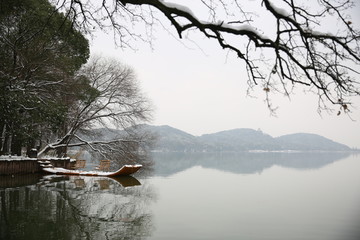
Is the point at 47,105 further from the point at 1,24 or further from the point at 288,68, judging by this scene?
the point at 288,68

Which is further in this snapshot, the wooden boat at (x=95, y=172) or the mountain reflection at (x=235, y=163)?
the mountain reflection at (x=235, y=163)

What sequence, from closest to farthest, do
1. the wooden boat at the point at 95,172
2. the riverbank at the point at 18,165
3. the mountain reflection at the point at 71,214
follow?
the mountain reflection at the point at 71,214 → the riverbank at the point at 18,165 → the wooden boat at the point at 95,172

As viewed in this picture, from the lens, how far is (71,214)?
7660mm

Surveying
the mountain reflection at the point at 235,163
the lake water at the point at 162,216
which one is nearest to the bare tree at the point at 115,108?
the mountain reflection at the point at 235,163

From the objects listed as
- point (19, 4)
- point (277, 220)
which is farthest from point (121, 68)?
point (277, 220)

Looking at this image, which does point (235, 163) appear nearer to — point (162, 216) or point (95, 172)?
point (95, 172)

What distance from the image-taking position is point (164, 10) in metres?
4.88

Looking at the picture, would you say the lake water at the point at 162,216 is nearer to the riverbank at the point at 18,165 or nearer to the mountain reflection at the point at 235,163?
the riverbank at the point at 18,165

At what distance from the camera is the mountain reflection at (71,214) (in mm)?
6012

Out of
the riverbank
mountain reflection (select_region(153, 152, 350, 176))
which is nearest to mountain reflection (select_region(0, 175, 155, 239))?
the riverbank

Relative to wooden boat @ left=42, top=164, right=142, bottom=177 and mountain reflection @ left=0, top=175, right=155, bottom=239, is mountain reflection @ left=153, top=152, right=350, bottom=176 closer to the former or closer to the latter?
wooden boat @ left=42, top=164, right=142, bottom=177

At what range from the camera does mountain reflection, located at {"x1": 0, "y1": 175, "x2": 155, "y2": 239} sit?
6.01 meters

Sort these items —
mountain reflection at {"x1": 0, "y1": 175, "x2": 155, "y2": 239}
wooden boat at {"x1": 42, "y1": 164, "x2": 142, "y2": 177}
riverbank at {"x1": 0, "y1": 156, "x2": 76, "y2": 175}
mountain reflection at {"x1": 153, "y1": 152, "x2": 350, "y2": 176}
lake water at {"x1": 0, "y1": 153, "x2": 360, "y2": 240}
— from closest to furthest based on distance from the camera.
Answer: mountain reflection at {"x1": 0, "y1": 175, "x2": 155, "y2": 239} → lake water at {"x1": 0, "y1": 153, "x2": 360, "y2": 240} → riverbank at {"x1": 0, "y1": 156, "x2": 76, "y2": 175} → wooden boat at {"x1": 42, "y1": 164, "x2": 142, "y2": 177} → mountain reflection at {"x1": 153, "y1": 152, "x2": 350, "y2": 176}

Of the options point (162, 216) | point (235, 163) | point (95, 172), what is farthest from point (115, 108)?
point (235, 163)
